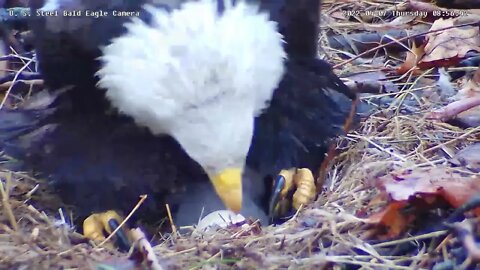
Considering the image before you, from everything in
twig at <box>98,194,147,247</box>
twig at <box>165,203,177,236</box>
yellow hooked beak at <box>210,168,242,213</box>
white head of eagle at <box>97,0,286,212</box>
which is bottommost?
twig at <box>165,203,177,236</box>

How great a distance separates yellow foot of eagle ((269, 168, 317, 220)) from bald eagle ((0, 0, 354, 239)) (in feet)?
0.10

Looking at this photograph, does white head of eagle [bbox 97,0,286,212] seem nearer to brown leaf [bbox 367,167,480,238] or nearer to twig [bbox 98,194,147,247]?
twig [bbox 98,194,147,247]

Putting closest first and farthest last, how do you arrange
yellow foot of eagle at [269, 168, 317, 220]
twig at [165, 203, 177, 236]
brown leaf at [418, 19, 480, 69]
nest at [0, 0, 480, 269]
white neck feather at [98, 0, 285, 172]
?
nest at [0, 0, 480, 269], white neck feather at [98, 0, 285, 172], twig at [165, 203, 177, 236], yellow foot of eagle at [269, 168, 317, 220], brown leaf at [418, 19, 480, 69]

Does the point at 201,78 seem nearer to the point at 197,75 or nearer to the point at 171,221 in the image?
the point at 197,75

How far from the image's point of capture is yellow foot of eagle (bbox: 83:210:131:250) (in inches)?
67.7

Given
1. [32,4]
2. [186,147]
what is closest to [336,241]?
[186,147]

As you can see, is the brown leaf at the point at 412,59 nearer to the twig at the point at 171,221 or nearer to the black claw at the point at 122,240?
the twig at the point at 171,221

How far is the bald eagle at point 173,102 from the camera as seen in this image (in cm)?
153

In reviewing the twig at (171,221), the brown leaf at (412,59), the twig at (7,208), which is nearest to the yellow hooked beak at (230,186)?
the twig at (171,221)

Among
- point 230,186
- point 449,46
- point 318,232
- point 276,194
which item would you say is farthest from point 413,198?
point 449,46

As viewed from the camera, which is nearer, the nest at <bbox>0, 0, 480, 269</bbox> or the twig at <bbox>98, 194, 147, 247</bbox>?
the nest at <bbox>0, 0, 480, 269</bbox>

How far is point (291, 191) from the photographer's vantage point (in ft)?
6.24

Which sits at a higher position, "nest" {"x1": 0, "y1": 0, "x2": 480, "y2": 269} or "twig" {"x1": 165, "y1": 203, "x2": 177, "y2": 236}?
"nest" {"x1": 0, "y1": 0, "x2": 480, "y2": 269}

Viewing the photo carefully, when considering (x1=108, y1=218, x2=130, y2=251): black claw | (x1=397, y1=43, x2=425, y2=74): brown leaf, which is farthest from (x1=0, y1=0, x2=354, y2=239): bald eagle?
(x1=397, y1=43, x2=425, y2=74): brown leaf
